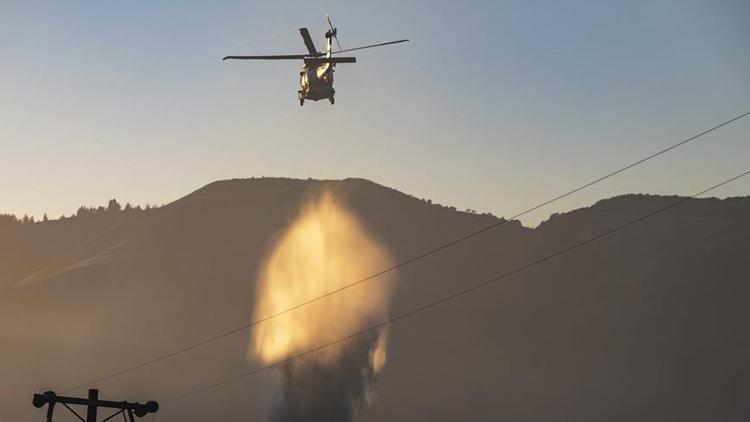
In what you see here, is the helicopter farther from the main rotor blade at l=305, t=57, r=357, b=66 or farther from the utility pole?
the utility pole

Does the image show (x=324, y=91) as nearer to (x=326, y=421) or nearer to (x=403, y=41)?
(x=403, y=41)

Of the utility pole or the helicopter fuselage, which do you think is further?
the helicopter fuselage

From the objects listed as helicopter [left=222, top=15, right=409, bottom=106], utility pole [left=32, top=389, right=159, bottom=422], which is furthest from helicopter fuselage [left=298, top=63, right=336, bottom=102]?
utility pole [left=32, top=389, right=159, bottom=422]

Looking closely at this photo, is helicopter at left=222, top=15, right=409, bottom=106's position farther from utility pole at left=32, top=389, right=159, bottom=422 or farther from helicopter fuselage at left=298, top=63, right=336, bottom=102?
utility pole at left=32, top=389, right=159, bottom=422

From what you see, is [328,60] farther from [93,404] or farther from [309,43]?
[93,404]

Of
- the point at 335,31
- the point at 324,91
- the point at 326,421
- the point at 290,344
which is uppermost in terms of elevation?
the point at 335,31

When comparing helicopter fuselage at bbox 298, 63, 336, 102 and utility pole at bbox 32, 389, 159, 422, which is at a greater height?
helicopter fuselage at bbox 298, 63, 336, 102

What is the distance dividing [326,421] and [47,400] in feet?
367

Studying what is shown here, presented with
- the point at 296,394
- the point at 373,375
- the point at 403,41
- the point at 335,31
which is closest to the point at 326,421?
the point at 296,394

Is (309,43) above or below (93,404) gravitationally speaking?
above

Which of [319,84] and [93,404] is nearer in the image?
[93,404]

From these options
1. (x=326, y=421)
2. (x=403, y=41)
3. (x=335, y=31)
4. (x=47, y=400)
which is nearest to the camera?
(x=47, y=400)

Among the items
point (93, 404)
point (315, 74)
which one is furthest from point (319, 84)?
point (93, 404)

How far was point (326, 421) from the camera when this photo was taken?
156m
